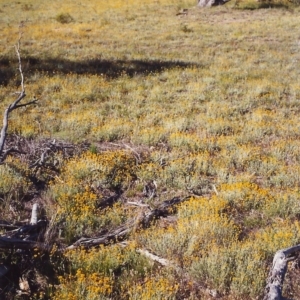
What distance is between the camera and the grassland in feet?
14.3

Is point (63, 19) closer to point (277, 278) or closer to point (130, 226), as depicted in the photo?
point (130, 226)

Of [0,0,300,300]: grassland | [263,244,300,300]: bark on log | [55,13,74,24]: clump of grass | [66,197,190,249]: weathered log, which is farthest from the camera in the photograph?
[55,13,74,24]: clump of grass

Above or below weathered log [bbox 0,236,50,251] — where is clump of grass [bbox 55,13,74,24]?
above

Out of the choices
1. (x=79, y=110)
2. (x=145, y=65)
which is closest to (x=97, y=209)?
(x=79, y=110)

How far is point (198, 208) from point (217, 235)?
72 cm

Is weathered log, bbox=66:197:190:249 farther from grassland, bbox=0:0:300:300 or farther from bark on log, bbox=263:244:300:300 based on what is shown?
bark on log, bbox=263:244:300:300

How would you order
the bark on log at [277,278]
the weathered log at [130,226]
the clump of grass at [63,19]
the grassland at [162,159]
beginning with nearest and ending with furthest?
the bark on log at [277,278]
the grassland at [162,159]
the weathered log at [130,226]
the clump of grass at [63,19]

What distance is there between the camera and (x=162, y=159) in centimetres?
770

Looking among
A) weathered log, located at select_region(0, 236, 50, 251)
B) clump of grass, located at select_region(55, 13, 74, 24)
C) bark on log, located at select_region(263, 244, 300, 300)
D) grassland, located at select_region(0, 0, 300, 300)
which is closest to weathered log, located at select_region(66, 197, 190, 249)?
grassland, located at select_region(0, 0, 300, 300)

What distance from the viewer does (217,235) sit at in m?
4.98

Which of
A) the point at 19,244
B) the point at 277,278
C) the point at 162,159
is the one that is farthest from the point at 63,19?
the point at 277,278

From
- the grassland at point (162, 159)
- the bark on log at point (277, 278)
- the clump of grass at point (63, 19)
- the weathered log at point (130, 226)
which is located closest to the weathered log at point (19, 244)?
the grassland at point (162, 159)

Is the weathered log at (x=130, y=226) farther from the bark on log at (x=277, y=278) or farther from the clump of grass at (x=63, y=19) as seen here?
the clump of grass at (x=63, y=19)

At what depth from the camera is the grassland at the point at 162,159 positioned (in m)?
4.37
